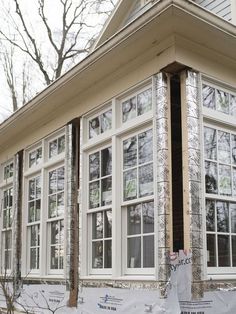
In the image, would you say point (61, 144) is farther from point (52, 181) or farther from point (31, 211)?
point (31, 211)

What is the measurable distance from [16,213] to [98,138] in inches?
116

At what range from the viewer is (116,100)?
21.3ft

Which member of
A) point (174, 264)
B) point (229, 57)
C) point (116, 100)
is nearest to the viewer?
point (174, 264)

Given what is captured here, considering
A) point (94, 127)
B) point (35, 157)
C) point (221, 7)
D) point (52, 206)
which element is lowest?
point (52, 206)

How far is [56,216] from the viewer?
779cm

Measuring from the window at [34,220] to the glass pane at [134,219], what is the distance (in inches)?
105

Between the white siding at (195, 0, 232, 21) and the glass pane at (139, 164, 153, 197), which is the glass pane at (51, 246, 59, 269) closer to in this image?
the glass pane at (139, 164, 153, 197)

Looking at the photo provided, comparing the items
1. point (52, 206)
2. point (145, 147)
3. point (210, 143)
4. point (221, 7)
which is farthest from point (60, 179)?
point (221, 7)

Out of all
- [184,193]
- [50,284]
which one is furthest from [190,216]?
[50,284]

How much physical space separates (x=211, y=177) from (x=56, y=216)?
9.90ft

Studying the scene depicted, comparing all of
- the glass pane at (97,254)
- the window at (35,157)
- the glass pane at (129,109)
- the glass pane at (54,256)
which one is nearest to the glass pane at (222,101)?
the glass pane at (129,109)

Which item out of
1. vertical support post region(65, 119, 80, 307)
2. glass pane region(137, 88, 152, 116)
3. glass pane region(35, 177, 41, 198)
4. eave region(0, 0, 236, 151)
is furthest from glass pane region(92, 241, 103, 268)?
eave region(0, 0, 236, 151)

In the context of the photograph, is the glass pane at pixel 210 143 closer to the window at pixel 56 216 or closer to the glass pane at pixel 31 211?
the window at pixel 56 216

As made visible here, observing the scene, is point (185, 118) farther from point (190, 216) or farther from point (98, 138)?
point (98, 138)
